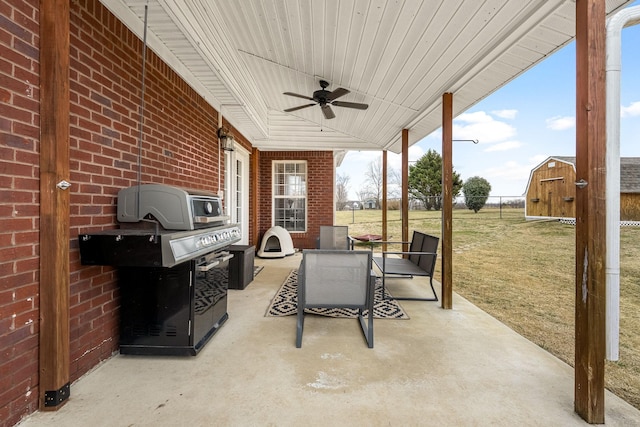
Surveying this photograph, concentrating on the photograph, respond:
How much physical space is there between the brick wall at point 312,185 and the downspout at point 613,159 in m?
6.21

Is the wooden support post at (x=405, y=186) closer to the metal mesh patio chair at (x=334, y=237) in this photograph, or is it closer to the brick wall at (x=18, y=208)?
the metal mesh patio chair at (x=334, y=237)

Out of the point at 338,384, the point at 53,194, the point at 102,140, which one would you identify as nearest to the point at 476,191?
the point at 338,384

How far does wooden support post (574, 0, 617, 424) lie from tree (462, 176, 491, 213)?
1293cm

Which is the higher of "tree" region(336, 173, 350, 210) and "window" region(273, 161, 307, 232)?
"tree" region(336, 173, 350, 210)

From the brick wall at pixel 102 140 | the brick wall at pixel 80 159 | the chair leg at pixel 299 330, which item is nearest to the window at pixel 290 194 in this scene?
the brick wall at pixel 80 159

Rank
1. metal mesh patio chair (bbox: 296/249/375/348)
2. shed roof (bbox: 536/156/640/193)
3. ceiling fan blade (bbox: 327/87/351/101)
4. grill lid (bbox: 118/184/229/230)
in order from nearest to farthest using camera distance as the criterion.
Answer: grill lid (bbox: 118/184/229/230)
metal mesh patio chair (bbox: 296/249/375/348)
ceiling fan blade (bbox: 327/87/351/101)
shed roof (bbox: 536/156/640/193)

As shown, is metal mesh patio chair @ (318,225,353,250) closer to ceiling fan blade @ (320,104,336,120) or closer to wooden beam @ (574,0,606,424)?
ceiling fan blade @ (320,104,336,120)

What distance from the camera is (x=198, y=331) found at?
2.32m

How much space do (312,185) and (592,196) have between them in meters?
6.44

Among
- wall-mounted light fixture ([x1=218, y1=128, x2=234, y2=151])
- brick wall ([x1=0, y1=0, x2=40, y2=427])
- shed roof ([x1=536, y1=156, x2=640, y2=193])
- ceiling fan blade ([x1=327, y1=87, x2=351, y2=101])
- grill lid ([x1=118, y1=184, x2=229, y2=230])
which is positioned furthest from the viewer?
shed roof ([x1=536, y1=156, x2=640, y2=193])

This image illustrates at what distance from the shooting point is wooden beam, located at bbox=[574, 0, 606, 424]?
1.56 metres

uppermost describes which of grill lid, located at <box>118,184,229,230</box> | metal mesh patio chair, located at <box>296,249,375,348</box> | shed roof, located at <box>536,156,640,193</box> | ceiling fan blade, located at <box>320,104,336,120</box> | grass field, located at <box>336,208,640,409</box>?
ceiling fan blade, located at <box>320,104,336,120</box>

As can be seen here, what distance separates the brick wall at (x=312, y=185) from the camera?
7688 millimetres

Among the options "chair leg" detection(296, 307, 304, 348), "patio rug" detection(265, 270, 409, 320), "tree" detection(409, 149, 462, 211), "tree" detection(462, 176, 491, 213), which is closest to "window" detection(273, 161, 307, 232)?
"patio rug" detection(265, 270, 409, 320)
